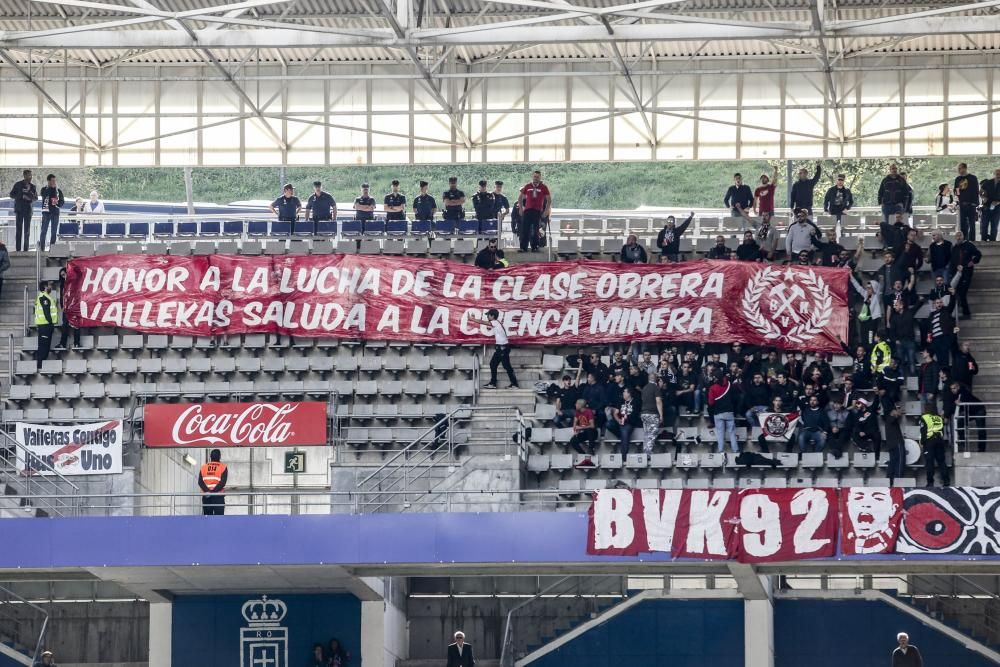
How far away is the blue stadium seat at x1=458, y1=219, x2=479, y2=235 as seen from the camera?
3188 centimetres

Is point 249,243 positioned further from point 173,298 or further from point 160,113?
point 160,113

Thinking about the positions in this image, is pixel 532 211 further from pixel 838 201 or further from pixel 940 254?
pixel 940 254

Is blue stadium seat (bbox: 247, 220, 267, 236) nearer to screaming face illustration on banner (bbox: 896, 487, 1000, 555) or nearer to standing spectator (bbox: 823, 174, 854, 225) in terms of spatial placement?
standing spectator (bbox: 823, 174, 854, 225)

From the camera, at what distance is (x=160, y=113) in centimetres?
3644

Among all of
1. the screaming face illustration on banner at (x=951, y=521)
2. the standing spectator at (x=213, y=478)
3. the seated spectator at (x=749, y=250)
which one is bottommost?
the screaming face illustration on banner at (x=951, y=521)

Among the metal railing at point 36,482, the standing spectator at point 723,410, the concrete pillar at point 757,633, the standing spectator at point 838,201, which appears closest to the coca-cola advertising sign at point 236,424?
the metal railing at point 36,482

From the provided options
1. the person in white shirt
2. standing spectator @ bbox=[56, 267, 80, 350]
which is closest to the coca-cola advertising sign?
the person in white shirt

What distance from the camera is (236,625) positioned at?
1065 inches

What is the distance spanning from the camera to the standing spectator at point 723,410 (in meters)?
25.8

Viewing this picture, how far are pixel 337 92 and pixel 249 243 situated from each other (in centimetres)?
589

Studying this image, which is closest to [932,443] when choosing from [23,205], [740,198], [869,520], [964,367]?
[964,367]

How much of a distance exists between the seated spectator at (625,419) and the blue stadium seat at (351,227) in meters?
8.02

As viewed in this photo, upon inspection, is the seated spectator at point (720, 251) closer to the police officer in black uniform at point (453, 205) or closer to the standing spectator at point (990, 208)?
the standing spectator at point (990, 208)

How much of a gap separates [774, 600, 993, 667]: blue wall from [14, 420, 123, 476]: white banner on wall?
1075 centimetres
